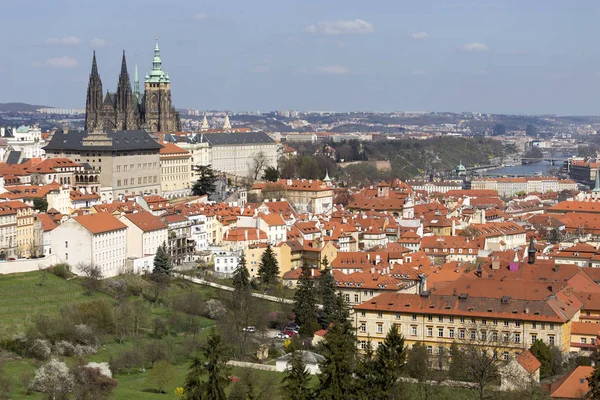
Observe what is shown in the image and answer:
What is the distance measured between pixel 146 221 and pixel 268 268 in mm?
6953

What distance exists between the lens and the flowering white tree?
41.2 meters

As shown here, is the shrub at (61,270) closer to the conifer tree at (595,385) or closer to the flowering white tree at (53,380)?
the flowering white tree at (53,380)

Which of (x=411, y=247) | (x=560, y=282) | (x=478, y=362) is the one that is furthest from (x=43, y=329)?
(x=411, y=247)

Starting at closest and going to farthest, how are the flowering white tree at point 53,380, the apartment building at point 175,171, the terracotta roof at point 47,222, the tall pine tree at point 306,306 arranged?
the flowering white tree at point 53,380 < the tall pine tree at point 306,306 < the terracotta roof at point 47,222 < the apartment building at point 175,171

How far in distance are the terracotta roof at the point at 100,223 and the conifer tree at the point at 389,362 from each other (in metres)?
23.1

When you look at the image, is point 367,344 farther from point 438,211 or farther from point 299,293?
point 438,211

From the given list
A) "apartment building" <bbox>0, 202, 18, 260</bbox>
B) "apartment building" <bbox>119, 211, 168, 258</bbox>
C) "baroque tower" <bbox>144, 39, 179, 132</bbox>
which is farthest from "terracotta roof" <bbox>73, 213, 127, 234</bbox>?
"baroque tower" <bbox>144, 39, 179, 132</bbox>

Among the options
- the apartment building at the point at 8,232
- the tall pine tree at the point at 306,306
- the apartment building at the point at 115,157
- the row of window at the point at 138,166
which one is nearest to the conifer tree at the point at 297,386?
the tall pine tree at the point at 306,306

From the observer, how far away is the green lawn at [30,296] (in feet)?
165

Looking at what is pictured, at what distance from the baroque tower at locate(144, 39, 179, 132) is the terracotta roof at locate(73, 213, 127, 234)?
55.0m

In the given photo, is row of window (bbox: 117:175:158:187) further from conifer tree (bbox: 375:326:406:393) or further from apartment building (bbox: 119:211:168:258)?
conifer tree (bbox: 375:326:406:393)

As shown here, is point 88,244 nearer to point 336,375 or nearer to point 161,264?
point 161,264

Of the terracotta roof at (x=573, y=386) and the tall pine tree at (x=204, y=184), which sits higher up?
the tall pine tree at (x=204, y=184)

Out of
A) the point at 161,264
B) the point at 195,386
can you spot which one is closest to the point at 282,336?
the point at 161,264
